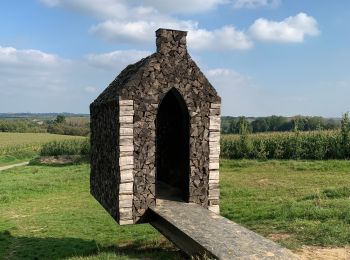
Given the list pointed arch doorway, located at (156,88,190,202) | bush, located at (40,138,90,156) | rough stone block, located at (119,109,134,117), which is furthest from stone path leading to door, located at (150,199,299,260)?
bush, located at (40,138,90,156)

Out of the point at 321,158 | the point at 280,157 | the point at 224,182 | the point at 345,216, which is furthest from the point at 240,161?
the point at 345,216

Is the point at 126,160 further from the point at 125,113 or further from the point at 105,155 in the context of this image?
the point at 105,155

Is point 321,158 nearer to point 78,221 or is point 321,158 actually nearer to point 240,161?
point 240,161

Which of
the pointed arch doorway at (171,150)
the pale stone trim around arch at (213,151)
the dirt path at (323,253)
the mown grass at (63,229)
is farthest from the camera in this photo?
the pointed arch doorway at (171,150)

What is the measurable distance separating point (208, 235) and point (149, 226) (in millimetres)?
6725

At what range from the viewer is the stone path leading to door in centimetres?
663

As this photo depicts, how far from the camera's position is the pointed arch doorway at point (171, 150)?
37.4 ft

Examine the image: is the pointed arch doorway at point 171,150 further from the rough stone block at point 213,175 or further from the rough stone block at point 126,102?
the rough stone block at point 126,102

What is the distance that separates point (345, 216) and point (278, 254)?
14.9 ft

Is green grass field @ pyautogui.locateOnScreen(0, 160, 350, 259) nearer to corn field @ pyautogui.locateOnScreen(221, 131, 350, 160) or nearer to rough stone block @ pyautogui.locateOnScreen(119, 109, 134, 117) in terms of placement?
rough stone block @ pyautogui.locateOnScreen(119, 109, 134, 117)

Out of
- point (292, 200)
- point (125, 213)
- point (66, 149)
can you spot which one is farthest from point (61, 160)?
point (125, 213)

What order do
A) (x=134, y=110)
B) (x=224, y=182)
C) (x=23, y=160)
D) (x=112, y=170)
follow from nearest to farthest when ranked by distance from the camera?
(x=134, y=110), (x=112, y=170), (x=224, y=182), (x=23, y=160)

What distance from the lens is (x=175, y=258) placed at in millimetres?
8438

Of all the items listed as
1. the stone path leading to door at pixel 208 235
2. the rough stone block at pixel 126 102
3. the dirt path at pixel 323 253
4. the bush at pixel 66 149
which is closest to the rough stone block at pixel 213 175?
the stone path leading to door at pixel 208 235
